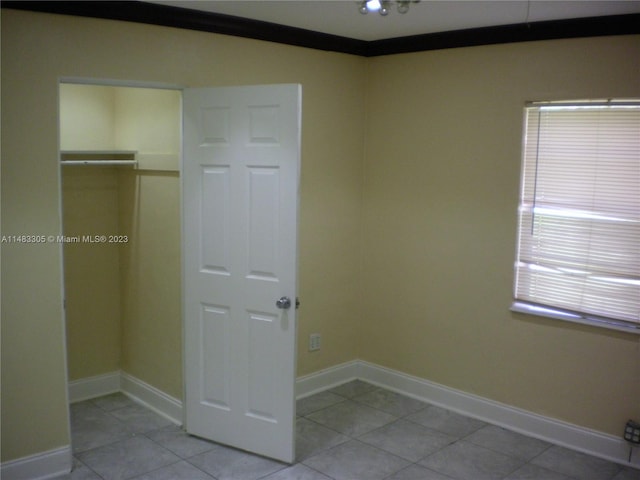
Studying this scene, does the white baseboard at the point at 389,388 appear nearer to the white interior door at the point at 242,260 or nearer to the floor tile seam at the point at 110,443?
the floor tile seam at the point at 110,443

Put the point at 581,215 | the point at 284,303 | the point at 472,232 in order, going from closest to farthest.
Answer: the point at 284,303 < the point at 581,215 < the point at 472,232

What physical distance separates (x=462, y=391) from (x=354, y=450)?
0.96 m

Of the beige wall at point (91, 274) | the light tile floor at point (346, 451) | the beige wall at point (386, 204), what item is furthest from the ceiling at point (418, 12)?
the light tile floor at point (346, 451)

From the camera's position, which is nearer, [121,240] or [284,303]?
[284,303]

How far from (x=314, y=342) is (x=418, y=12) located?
2338 mm

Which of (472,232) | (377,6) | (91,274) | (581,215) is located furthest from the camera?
(91,274)

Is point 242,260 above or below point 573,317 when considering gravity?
above

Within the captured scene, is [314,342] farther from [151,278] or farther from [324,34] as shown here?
[324,34]

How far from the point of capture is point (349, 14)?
3.48 meters

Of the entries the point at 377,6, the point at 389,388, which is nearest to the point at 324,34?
the point at 377,6

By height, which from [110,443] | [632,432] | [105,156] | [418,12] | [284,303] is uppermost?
[418,12]

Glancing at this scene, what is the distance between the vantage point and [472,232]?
3.99m

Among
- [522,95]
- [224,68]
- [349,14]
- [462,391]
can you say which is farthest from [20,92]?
[462,391]

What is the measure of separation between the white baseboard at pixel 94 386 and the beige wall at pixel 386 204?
1.09 metres
